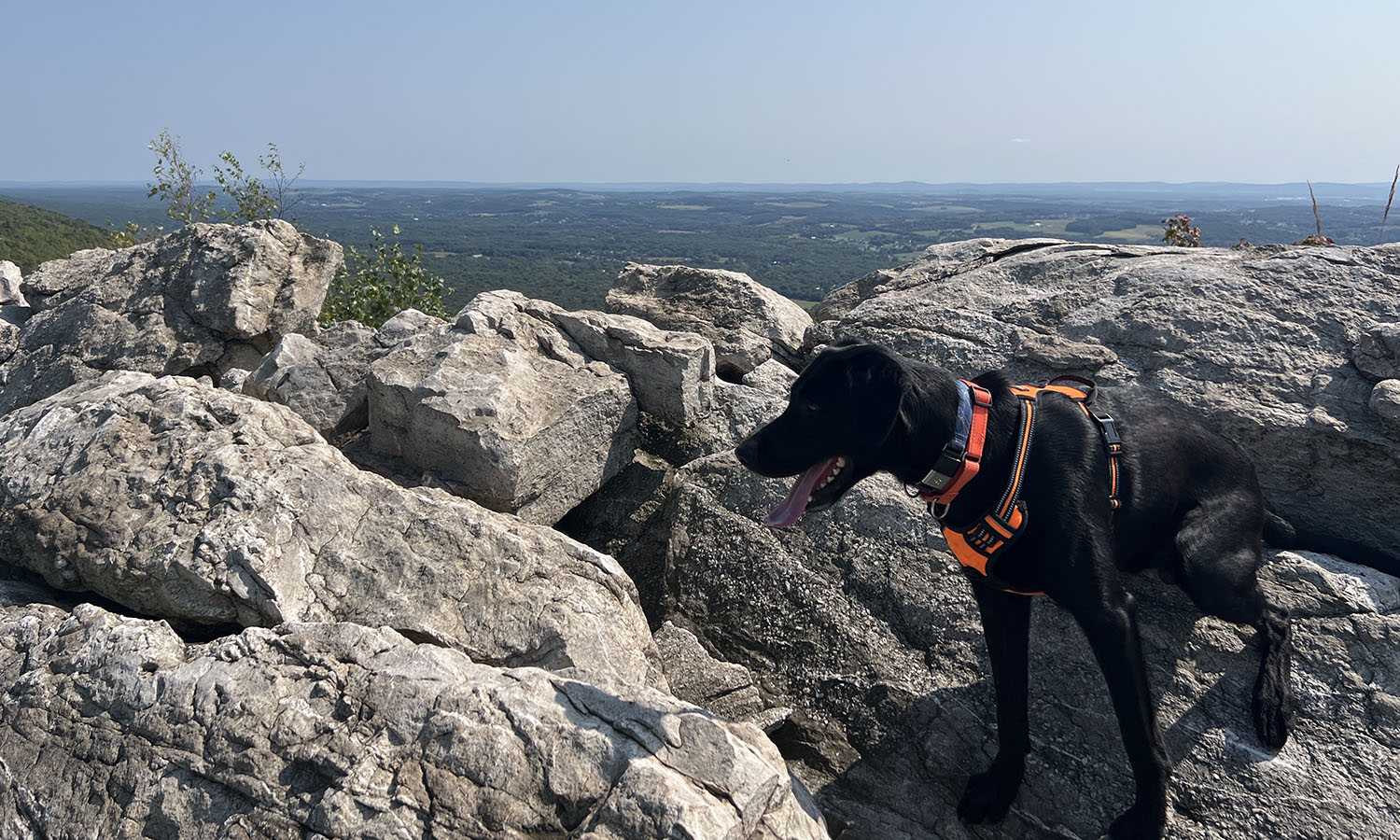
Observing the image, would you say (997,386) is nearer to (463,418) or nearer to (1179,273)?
(463,418)

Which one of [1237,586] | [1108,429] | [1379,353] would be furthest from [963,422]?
[1379,353]

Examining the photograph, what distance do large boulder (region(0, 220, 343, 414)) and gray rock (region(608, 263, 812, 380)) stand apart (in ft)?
9.56

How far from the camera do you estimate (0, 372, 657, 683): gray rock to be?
11.7ft

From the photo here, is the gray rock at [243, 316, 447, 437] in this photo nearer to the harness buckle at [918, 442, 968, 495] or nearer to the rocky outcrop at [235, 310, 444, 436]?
the rocky outcrop at [235, 310, 444, 436]

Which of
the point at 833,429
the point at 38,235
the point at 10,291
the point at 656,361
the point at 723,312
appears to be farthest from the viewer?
the point at 38,235

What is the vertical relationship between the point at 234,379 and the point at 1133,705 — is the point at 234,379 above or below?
above

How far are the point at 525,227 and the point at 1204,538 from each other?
127m

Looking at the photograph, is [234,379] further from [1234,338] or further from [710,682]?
[1234,338]

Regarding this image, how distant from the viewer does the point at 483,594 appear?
3.76 metres

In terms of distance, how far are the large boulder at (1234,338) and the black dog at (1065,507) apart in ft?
4.12

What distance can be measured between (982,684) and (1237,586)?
121 cm

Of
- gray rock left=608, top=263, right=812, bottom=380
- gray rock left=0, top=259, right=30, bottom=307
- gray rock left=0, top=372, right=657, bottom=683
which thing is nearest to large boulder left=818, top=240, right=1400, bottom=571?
gray rock left=608, top=263, right=812, bottom=380

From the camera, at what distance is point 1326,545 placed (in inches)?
170

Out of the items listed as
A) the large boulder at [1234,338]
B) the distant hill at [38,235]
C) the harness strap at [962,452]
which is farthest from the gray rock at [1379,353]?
the distant hill at [38,235]
